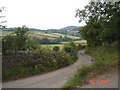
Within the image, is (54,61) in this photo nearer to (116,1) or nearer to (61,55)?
(61,55)

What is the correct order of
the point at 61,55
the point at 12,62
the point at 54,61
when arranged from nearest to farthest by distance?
the point at 12,62 → the point at 54,61 → the point at 61,55

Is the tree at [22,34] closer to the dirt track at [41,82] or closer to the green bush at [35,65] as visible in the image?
the green bush at [35,65]

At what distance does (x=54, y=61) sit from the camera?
117ft

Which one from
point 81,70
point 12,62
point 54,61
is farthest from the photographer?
point 54,61

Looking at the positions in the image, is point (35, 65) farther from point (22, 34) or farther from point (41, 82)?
point (22, 34)

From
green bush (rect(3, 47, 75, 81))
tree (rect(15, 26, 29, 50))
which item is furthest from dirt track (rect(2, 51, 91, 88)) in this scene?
tree (rect(15, 26, 29, 50))

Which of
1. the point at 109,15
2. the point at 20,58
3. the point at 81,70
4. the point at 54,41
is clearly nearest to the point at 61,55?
the point at 20,58

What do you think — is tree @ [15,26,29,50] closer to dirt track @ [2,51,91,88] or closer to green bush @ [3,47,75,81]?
green bush @ [3,47,75,81]

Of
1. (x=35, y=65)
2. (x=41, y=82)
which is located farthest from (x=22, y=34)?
(x=41, y=82)

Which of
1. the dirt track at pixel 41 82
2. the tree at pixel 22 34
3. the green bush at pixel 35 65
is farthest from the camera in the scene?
the tree at pixel 22 34

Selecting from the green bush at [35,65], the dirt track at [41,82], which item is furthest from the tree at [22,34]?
the dirt track at [41,82]

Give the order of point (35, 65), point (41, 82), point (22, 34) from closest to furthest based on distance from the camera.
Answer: point (41, 82) → point (35, 65) → point (22, 34)

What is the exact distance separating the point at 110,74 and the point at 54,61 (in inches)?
853

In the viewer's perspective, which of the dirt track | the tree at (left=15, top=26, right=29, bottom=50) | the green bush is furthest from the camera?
the tree at (left=15, top=26, right=29, bottom=50)
